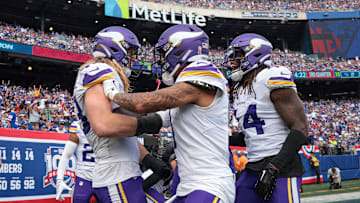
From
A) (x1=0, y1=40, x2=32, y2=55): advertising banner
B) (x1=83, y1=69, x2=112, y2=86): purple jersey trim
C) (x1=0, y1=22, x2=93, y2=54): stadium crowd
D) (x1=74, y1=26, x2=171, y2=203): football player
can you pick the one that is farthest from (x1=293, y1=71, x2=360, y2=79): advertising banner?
(x1=83, y1=69, x2=112, y2=86): purple jersey trim

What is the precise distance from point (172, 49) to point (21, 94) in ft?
57.7

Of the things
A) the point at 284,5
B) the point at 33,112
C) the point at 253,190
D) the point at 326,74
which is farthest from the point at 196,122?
the point at 284,5

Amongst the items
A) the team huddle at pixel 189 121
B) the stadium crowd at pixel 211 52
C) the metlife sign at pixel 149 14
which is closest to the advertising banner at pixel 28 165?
the team huddle at pixel 189 121

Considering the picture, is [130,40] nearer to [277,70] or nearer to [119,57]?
[119,57]

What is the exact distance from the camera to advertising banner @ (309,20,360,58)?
37.6m

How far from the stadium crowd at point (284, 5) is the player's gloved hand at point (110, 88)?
3413 centimetres

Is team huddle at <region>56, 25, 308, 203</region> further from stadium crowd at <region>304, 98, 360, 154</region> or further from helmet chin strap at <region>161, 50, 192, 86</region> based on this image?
stadium crowd at <region>304, 98, 360, 154</region>

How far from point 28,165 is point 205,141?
5675 millimetres

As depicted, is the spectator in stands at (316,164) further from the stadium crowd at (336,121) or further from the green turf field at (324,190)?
the stadium crowd at (336,121)

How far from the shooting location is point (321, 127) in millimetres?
25734

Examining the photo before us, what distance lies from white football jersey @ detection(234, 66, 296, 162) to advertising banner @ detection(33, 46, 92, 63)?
71.3 feet

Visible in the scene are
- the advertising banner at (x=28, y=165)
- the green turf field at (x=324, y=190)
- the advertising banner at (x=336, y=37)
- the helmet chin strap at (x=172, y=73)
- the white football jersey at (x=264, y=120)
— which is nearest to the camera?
the helmet chin strap at (x=172, y=73)

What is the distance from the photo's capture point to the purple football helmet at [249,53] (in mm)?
3408

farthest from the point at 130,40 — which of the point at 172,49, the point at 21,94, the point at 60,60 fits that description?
the point at 60,60
